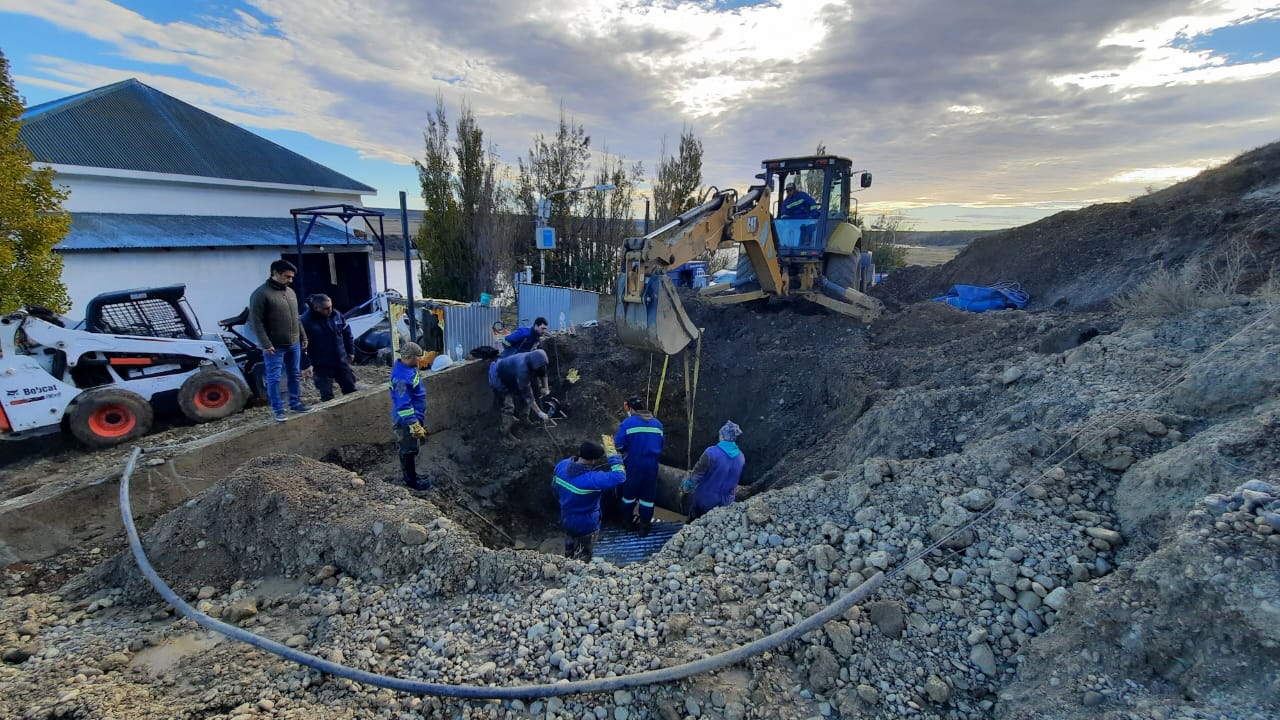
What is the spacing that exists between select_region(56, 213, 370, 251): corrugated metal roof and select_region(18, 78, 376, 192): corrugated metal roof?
1345 mm

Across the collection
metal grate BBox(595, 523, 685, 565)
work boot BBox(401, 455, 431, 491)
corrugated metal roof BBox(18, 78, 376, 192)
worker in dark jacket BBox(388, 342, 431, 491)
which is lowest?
metal grate BBox(595, 523, 685, 565)

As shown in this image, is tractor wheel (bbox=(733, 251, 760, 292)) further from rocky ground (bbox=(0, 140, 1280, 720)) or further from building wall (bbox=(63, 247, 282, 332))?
building wall (bbox=(63, 247, 282, 332))

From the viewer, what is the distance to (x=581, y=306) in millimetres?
14891

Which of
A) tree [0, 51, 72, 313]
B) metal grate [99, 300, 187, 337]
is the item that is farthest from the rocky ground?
tree [0, 51, 72, 313]

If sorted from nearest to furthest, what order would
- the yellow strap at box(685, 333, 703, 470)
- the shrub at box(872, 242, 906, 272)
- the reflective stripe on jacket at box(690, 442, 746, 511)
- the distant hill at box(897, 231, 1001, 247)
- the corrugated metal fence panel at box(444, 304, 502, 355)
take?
the reflective stripe on jacket at box(690, 442, 746, 511), the yellow strap at box(685, 333, 703, 470), the corrugated metal fence panel at box(444, 304, 502, 355), the shrub at box(872, 242, 906, 272), the distant hill at box(897, 231, 1001, 247)

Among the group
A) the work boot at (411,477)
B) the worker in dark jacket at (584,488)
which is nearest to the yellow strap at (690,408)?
the worker in dark jacket at (584,488)

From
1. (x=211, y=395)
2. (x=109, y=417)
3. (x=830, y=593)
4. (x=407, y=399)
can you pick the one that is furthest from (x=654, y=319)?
(x=109, y=417)

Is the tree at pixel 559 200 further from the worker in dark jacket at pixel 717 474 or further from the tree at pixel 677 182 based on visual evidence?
the worker in dark jacket at pixel 717 474

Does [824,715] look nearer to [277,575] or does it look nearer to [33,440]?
[277,575]

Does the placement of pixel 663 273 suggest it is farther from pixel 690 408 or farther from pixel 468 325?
pixel 468 325

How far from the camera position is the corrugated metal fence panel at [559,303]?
48.8 ft

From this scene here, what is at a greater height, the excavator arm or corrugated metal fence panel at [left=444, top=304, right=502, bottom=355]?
the excavator arm

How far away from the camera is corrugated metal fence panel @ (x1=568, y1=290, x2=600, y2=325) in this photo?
14844mm

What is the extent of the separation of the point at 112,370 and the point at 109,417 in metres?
0.57
